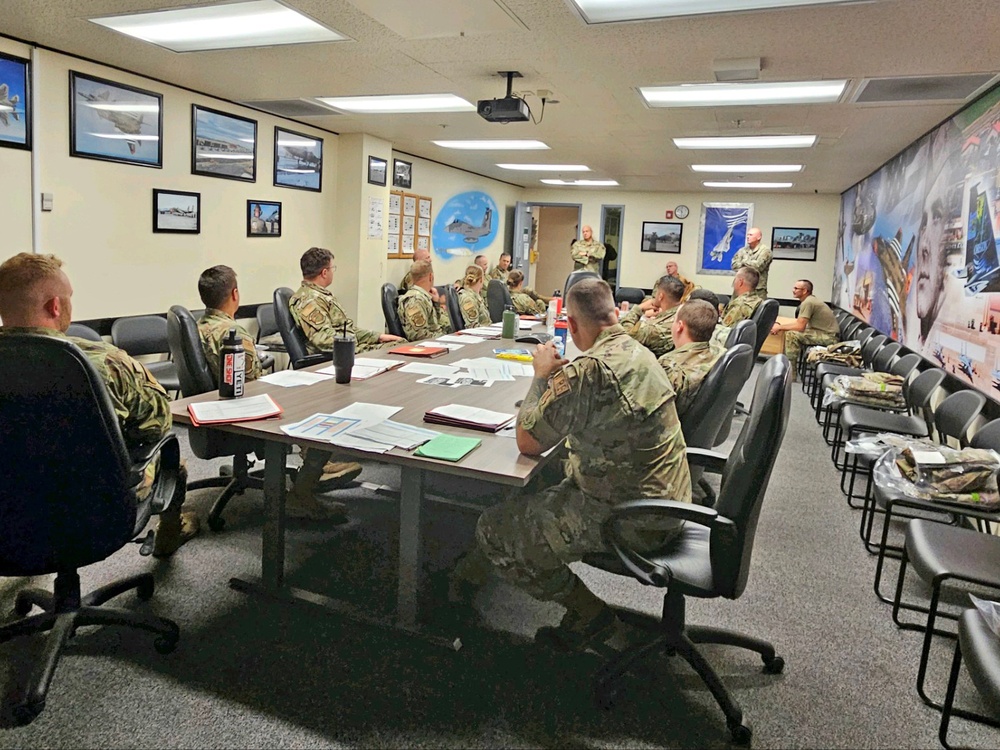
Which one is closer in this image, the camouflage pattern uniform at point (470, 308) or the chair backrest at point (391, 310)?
the chair backrest at point (391, 310)

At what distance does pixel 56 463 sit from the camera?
1.81 metres

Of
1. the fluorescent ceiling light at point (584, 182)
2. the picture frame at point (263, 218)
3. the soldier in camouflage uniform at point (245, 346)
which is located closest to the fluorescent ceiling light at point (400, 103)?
the picture frame at point (263, 218)

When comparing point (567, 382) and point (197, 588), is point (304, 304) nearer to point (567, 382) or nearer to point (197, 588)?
point (197, 588)

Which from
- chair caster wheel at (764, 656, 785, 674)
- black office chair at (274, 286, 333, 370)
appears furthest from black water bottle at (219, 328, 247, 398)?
chair caster wheel at (764, 656, 785, 674)

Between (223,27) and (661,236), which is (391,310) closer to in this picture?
(223,27)

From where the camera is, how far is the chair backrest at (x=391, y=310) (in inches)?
208

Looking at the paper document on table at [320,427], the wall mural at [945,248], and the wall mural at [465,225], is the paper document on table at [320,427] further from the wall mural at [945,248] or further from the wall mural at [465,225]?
the wall mural at [465,225]

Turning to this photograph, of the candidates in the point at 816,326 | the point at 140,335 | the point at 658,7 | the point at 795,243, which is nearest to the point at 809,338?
the point at 816,326

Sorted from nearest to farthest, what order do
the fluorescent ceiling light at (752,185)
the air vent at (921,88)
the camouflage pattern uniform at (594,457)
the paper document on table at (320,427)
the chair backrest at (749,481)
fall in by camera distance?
the chair backrest at (749,481), the camouflage pattern uniform at (594,457), the paper document on table at (320,427), the air vent at (921,88), the fluorescent ceiling light at (752,185)

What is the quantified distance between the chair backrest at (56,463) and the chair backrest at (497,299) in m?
5.79

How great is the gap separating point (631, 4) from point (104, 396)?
2742 millimetres

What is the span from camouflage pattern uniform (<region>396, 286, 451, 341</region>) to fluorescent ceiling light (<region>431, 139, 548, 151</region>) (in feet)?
8.83

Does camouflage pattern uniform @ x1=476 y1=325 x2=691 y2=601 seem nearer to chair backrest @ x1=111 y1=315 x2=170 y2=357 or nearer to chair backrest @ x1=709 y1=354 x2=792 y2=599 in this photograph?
chair backrest @ x1=709 y1=354 x2=792 y2=599

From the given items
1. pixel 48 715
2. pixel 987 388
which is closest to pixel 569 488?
pixel 48 715
